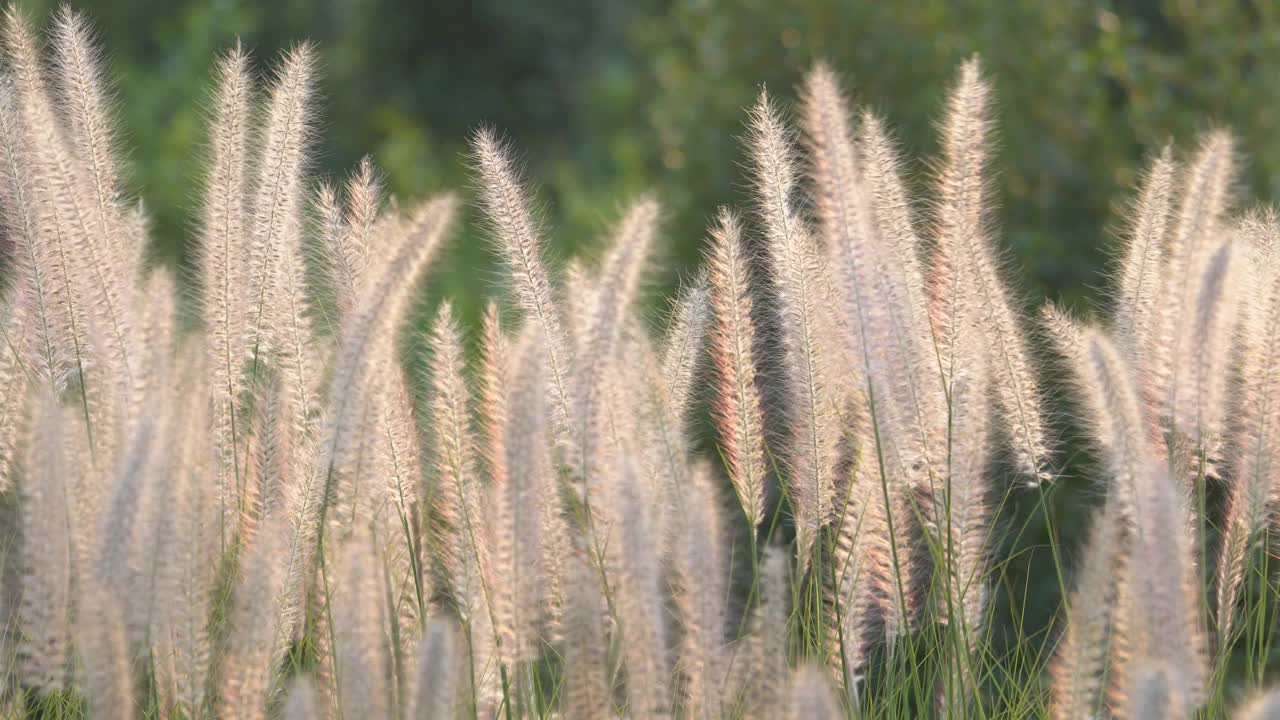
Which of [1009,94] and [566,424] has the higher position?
[1009,94]

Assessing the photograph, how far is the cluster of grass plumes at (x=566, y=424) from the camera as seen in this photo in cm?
187

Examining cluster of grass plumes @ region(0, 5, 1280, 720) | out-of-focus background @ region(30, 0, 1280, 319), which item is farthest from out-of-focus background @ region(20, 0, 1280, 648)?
cluster of grass plumes @ region(0, 5, 1280, 720)

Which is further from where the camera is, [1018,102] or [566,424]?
[1018,102]

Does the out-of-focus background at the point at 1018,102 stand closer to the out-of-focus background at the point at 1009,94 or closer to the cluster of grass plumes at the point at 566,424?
the out-of-focus background at the point at 1009,94

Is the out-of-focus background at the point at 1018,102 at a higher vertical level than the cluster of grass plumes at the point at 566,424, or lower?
higher

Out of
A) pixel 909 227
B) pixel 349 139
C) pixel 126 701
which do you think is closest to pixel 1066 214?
pixel 909 227

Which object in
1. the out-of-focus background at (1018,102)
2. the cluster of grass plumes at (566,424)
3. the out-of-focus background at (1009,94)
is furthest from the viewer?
the out-of-focus background at (1009,94)

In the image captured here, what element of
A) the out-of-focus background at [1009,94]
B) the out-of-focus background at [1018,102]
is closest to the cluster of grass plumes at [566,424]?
the out-of-focus background at [1018,102]

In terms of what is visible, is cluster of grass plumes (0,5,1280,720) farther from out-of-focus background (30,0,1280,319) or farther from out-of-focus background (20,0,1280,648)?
out-of-focus background (30,0,1280,319)

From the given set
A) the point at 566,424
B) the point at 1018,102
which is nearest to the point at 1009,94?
the point at 1018,102

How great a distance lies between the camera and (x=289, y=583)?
2.16 meters

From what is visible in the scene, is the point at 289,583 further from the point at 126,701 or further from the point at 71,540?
the point at 126,701

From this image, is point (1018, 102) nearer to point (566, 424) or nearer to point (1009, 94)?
point (1009, 94)

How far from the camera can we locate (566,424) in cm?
230
